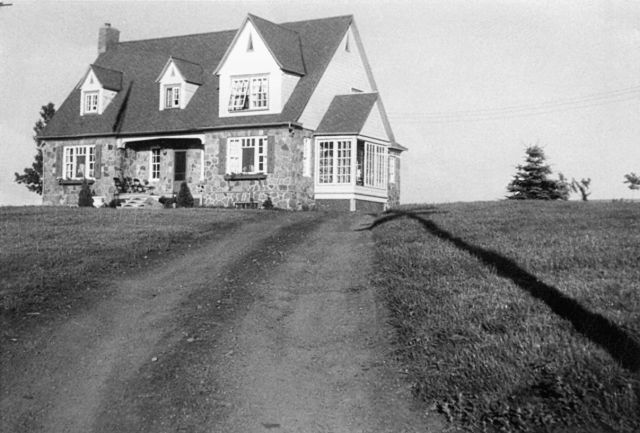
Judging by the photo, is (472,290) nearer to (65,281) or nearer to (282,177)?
(65,281)

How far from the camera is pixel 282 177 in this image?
3247cm

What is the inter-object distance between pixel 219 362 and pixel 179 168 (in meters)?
28.3

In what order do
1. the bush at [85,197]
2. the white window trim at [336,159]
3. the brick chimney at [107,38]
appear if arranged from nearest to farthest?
the white window trim at [336,159], the bush at [85,197], the brick chimney at [107,38]

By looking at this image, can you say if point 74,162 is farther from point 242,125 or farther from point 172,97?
point 242,125

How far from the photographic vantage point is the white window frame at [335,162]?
108ft

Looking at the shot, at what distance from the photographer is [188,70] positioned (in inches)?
1452

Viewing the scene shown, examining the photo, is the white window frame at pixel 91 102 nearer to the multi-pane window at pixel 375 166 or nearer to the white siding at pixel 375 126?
the white siding at pixel 375 126

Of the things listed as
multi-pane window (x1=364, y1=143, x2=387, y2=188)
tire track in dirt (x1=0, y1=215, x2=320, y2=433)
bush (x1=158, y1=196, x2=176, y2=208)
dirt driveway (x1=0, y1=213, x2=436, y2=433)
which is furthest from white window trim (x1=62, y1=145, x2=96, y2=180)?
dirt driveway (x1=0, y1=213, x2=436, y2=433)

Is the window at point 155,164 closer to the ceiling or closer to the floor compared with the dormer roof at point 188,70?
closer to the floor

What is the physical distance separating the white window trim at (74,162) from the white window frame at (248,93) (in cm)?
807

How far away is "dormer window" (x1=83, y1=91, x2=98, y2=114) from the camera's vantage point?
38.9m

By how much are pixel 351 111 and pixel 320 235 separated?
16.3 meters

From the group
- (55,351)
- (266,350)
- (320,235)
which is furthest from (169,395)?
(320,235)

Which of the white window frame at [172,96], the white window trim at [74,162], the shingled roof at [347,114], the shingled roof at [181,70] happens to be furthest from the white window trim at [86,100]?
the shingled roof at [347,114]
